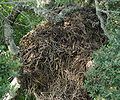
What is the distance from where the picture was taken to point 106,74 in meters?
3.63

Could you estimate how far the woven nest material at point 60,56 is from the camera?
14.1 feet

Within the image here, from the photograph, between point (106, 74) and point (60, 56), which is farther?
point (60, 56)

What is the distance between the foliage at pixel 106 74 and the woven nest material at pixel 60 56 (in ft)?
1.46

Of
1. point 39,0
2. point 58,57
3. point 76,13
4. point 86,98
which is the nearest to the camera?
point 86,98

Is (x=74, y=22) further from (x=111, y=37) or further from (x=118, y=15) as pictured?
(x=111, y=37)

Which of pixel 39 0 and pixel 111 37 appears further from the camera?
pixel 39 0

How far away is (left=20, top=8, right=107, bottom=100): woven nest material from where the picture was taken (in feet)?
14.1

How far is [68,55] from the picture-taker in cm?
448

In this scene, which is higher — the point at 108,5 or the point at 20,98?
the point at 108,5

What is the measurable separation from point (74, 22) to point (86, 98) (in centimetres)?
105

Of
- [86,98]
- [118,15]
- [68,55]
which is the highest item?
[118,15]

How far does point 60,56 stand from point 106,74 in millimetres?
956

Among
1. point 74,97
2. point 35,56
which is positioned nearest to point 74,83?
point 74,97

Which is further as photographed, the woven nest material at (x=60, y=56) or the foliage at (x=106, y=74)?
the woven nest material at (x=60, y=56)
